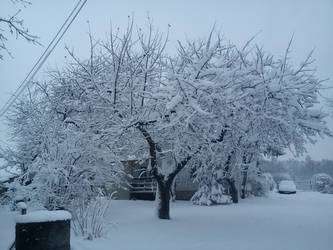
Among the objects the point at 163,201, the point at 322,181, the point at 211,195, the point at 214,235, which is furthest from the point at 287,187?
the point at 214,235

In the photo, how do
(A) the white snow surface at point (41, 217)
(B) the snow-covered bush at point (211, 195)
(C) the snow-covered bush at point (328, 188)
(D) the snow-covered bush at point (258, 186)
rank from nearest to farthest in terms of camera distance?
(A) the white snow surface at point (41, 217)
(B) the snow-covered bush at point (211, 195)
(D) the snow-covered bush at point (258, 186)
(C) the snow-covered bush at point (328, 188)

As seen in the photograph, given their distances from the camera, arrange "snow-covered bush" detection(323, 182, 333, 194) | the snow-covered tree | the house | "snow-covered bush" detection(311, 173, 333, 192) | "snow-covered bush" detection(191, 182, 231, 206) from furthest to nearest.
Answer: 1. "snow-covered bush" detection(311, 173, 333, 192)
2. "snow-covered bush" detection(323, 182, 333, 194)
3. the house
4. "snow-covered bush" detection(191, 182, 231, 206)
5. the snow-covered tree

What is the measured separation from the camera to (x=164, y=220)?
1091cm

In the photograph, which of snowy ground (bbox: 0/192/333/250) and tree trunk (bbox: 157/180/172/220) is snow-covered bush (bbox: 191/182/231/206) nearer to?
snowy ground (bbox: 0/192/333/250)

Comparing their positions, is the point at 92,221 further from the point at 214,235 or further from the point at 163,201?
the point at 163,201

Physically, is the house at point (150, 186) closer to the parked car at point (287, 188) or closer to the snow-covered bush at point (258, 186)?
the snow-covered bush at point (258, 186)

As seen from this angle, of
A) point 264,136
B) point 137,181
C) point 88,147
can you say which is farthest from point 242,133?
point 137,181

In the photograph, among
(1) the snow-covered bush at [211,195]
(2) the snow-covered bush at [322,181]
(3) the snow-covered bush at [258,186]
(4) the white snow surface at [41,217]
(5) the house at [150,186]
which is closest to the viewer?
(4) the white snow surface at [41,217]

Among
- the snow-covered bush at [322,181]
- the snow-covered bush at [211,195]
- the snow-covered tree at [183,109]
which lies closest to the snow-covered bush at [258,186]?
the snow-covered bush at [211,195]

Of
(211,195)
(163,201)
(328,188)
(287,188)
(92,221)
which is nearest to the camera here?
(92,221)

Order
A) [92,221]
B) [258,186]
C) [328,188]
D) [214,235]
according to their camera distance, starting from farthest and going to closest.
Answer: [328,188], [258,186], [214,235], [92,221]

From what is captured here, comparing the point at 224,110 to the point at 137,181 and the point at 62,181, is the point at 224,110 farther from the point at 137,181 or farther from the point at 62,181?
the point at 137,181

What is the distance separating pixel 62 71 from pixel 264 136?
9541mm

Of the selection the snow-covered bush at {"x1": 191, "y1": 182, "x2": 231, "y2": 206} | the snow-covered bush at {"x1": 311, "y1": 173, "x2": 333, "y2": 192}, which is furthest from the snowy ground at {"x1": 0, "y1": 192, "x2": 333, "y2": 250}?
the snow-covered bush at {"x1": 311, "y1": 173, "x2": 333, "y2": 192}
